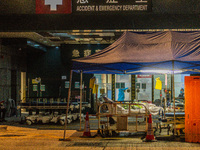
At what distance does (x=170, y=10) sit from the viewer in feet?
49.2

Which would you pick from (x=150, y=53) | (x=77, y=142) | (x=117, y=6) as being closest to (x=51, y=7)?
(x=117, y=6)

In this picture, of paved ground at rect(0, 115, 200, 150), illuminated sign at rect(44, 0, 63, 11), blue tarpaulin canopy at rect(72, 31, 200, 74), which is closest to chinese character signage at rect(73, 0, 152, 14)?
blue tarpaulin canopy at rect(72, 31, 200, 74)

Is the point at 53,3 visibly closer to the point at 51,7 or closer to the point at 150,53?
the point at 51,7

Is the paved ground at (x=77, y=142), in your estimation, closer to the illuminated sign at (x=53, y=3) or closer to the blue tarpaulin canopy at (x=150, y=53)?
the blue tarpaulin canopy at (x=150, y=53)

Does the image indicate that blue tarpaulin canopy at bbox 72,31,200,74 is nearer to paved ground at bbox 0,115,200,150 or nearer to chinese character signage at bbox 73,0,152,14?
chinese character signage at bbox 73,0,152,14

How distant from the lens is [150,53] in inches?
481

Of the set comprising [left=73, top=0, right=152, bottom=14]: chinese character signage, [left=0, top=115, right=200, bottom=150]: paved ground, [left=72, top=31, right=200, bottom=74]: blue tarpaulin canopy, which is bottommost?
[left=0, top=115, right=200, bottom=150]: paved ground

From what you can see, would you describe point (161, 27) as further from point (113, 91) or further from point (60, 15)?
point (113, 91)

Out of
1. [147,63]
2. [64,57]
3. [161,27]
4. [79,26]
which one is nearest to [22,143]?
[147,63]

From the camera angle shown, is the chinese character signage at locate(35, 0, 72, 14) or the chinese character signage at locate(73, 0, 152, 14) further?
the chinese character signage at locate(35, 0, 72, 14)

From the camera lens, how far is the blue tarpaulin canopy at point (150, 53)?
1155 centimetres

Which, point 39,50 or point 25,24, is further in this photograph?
point 39,50

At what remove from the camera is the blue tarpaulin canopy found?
1155 centimetres

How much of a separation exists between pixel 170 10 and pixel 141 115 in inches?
203
